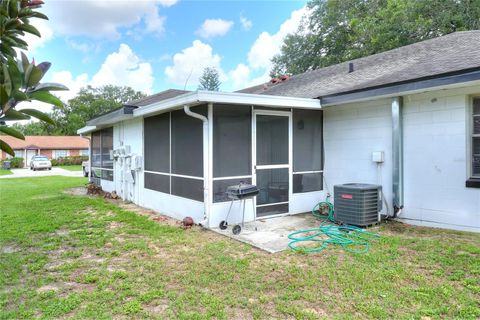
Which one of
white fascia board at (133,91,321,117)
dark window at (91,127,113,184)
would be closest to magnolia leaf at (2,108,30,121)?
white fascia board at (133,91,321,117)

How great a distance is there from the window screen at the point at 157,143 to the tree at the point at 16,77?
5.72 m

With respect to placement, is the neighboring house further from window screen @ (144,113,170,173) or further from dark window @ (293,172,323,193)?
dark window @ (293,172,323,193)

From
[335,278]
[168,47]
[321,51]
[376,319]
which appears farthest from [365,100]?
[321,51]

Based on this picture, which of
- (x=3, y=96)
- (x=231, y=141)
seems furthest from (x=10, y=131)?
(x=231, y=141)

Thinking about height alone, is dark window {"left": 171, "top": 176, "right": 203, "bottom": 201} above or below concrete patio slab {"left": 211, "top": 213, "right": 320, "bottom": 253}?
above

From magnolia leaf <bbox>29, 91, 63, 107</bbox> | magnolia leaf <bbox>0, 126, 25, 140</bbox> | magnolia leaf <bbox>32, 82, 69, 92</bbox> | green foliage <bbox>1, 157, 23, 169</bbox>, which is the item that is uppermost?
magnolia leaf <bbox>32, 82, 69, 92</bbox>

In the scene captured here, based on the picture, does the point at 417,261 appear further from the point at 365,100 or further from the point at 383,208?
the point at 365,100

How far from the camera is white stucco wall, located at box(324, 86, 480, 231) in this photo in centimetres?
525

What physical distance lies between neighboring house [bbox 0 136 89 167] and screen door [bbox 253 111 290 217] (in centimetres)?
3675

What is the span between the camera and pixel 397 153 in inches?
231

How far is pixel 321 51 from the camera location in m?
22.1

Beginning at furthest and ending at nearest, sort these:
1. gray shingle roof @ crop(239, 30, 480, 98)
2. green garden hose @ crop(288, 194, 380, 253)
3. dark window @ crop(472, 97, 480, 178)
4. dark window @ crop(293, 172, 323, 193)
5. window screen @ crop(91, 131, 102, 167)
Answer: window screen @ crop(91, 131, 102, 167), dark window @ crop(293, 172, 323, 193), gray shingle roof @ crop(239, 30, 480, 98), dark window @ crop(472, 97, 480, 178), green garden hose @ crop(288, 194, 380, 253)

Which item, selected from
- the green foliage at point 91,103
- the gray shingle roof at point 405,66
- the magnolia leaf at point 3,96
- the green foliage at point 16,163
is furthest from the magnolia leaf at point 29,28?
the green foliage at point 91,103

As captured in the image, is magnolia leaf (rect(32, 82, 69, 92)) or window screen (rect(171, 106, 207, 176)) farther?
window screen (rect(171, 106, 207, 176))
